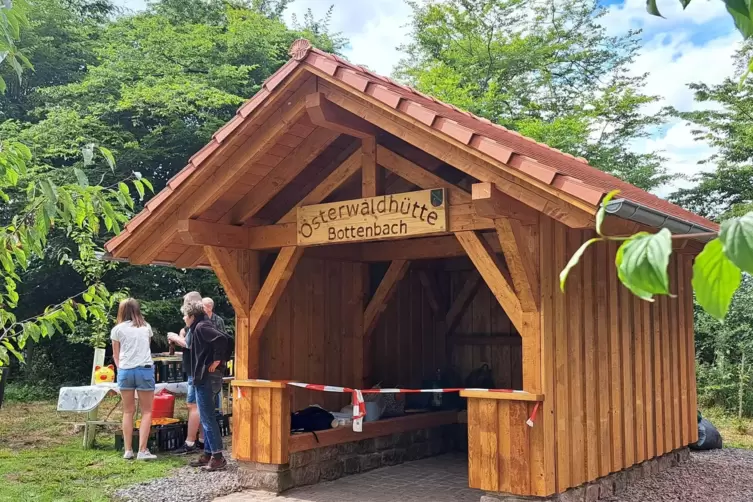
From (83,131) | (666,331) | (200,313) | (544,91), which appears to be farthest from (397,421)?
(544,91)

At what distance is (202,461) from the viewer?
25.2 feet

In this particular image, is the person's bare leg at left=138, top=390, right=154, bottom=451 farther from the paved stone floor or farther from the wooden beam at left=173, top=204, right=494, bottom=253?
the wooden beam at left=173, top=204, right=494, bottom=253

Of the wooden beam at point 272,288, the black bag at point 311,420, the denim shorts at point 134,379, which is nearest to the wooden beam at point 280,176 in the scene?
the wooden beam at point 272,288

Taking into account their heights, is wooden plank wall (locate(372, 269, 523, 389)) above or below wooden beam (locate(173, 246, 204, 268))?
below

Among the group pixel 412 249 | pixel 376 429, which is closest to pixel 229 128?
pixel 412 249

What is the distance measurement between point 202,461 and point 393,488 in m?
2.20

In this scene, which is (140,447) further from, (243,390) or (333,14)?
(333,14)

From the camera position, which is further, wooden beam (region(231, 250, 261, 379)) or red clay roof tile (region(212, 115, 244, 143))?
wooden beam (region(231, 250, 261, 379))

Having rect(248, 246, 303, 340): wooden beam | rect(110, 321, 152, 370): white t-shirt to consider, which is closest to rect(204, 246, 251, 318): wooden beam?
rect(248, 246, 303, 340): wooden beam

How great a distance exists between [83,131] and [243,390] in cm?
1083

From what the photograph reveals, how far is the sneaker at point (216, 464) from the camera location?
7.43 meters

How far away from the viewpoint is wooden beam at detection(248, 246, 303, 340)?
6637 millimetres

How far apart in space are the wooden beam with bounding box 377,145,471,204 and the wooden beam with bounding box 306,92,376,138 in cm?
21

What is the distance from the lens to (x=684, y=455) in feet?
26.0
